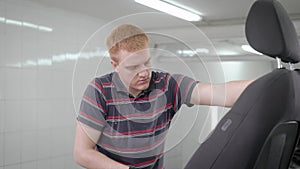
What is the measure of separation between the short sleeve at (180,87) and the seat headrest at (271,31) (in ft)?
0.63

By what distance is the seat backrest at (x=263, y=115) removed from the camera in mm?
868

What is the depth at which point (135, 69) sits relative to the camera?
0.91 meters

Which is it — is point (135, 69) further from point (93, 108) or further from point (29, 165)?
point (29, 165)

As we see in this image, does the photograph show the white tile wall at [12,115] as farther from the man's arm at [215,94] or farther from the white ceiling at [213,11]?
the man's arm at [215,94]

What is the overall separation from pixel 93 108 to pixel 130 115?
0.10 meters

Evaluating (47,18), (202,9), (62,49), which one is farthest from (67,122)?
(202,9)

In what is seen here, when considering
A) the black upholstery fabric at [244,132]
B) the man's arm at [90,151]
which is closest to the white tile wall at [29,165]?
the man's arm at [90,151]

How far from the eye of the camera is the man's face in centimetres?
89

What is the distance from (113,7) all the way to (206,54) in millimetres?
3393

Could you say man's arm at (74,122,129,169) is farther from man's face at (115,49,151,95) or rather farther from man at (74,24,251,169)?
man's face at (115,49,151,95)

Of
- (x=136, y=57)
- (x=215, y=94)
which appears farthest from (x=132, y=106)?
(x=215, y=94)

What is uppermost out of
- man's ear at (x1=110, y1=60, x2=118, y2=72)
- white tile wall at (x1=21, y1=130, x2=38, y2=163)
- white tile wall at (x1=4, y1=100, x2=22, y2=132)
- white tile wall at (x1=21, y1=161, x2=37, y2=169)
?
man's ear at (x1=110, y1=60, x2=118, y2=72)

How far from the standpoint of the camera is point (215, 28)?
492 centimetres

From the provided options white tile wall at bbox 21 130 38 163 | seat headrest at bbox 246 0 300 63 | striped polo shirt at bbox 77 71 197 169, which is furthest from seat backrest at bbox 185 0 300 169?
white tile wall at bbox 21 130 38 163
